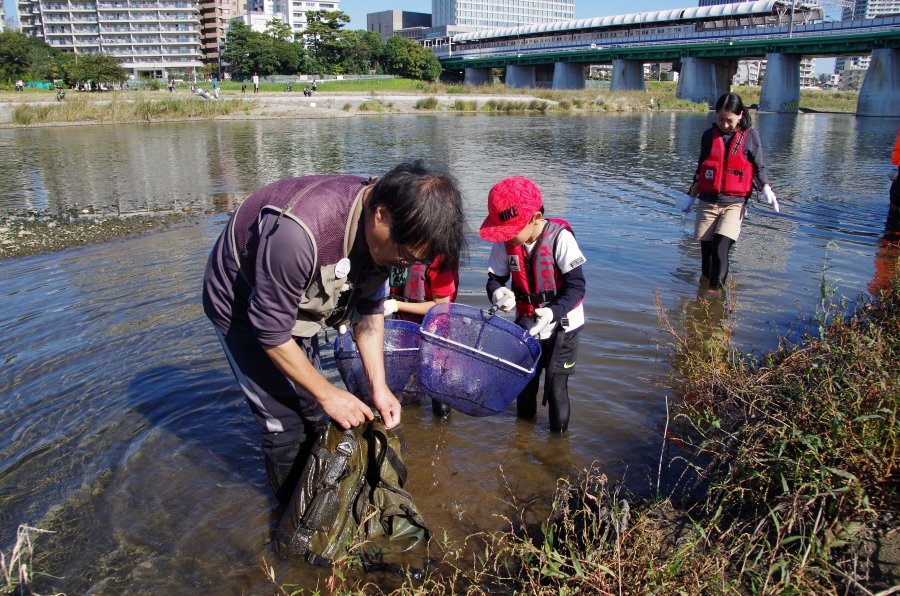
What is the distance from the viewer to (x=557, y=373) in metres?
3.89

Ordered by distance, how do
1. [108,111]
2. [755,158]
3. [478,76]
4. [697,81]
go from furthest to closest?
[478,76] < [697,81] < [108,111] < [755,158]

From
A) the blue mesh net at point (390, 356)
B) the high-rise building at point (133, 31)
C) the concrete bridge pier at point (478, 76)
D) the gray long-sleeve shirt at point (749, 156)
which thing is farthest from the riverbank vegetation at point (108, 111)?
the high-rise building at point (133, 31)

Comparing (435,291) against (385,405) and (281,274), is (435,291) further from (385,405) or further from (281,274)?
(281,274)

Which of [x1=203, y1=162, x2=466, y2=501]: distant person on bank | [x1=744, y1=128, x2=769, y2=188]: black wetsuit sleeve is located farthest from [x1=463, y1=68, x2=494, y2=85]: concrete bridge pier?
[x1=203, y1=162, x2=466, y2=501]: distant person on bank

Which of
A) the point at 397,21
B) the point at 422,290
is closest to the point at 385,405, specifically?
the point at 422,290

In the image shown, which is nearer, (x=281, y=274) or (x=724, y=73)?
(x=281, y=274)

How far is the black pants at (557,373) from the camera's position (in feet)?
12.5

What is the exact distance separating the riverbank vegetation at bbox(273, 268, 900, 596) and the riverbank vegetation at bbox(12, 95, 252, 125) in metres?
37.4

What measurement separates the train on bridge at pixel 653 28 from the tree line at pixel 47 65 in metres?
53.5

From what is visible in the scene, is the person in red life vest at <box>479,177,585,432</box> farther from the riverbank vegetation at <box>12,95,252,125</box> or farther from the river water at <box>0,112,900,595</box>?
the riverbank vegetation at <box>12,95,252,125</box>

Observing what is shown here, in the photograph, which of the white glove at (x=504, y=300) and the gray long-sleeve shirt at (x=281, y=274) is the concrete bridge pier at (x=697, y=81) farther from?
the gray long-sleeve shirt at (x=281, y=274)

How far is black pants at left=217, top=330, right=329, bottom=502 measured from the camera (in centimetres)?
281

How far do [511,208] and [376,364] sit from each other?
43.8 inches

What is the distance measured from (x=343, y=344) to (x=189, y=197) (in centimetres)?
999
